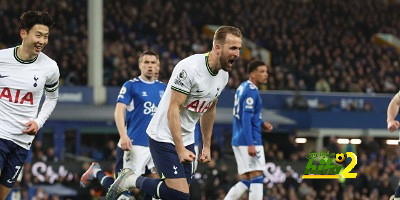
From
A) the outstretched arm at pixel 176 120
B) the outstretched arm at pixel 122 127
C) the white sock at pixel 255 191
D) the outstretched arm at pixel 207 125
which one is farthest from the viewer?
the white sock at pixel 255 191

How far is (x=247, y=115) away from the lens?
1259cm

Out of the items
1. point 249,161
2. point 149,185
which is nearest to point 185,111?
point 149,185

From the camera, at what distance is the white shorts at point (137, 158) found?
461 inches

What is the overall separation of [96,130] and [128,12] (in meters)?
5.19

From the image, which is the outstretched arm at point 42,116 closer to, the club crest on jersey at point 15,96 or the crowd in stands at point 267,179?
the club crest on jersey at point 15,96

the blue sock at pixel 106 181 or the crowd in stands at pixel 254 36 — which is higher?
the crowd in stands at pixel 254 36

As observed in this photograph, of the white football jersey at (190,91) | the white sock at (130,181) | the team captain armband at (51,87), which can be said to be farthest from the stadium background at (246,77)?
the white football jersey at (190,91)

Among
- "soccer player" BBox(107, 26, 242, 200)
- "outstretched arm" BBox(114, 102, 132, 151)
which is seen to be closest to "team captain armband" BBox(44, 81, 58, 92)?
"soccer player" BBox(107, 26, 242, 200)

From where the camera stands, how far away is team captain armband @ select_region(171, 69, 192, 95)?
8695 mm

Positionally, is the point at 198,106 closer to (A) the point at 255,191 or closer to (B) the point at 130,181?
(B) the point at 130,181

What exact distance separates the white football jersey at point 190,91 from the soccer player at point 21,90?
1.19 meters

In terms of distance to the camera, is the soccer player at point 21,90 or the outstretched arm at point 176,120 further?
the soccer player at point 21,90

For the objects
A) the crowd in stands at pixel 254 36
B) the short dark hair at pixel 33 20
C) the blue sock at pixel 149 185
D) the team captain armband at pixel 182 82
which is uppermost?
the crowd in stands at pixel 254 36

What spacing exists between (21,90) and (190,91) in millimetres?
1653
